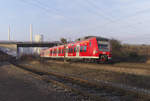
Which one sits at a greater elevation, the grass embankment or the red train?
the red train

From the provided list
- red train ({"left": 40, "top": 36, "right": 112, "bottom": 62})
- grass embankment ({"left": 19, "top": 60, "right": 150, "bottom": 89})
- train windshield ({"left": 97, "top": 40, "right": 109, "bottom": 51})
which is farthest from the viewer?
train windshield ({"left": 97, "top": 40, "right": 109, "bottom": 51})

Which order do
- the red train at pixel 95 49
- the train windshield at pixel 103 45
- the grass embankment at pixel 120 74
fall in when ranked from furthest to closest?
the train windshield at pixel 103 45 < the red train at pixel 95 49 < the grass embankment at pixel 120 74

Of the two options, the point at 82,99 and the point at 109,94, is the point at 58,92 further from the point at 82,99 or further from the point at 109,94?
the point at 109,94

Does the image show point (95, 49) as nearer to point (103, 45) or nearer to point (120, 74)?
point (103, 45)

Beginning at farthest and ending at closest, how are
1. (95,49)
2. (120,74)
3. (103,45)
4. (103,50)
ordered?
(103,45) → (103,50) → (95,49) → (120,74)

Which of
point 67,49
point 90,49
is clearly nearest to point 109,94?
point 90,49

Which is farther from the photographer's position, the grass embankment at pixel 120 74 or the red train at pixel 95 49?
the red train at pixel 95 49

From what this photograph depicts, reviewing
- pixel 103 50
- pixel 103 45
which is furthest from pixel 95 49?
pixel 103 45

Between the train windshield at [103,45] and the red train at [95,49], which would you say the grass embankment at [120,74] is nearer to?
the red train at [95,49]

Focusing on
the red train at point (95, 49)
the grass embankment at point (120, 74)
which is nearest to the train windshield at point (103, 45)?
the red train at point (95, 49)

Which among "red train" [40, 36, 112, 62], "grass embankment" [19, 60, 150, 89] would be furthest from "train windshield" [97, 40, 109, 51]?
"grass embankment" [19, 60, 150, 89]

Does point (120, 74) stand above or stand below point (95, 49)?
below

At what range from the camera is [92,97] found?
5.16 m

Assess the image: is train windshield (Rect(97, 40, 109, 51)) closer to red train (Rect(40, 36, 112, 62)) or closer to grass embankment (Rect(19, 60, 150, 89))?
red train (Rect(40, 36, 112, 62))
